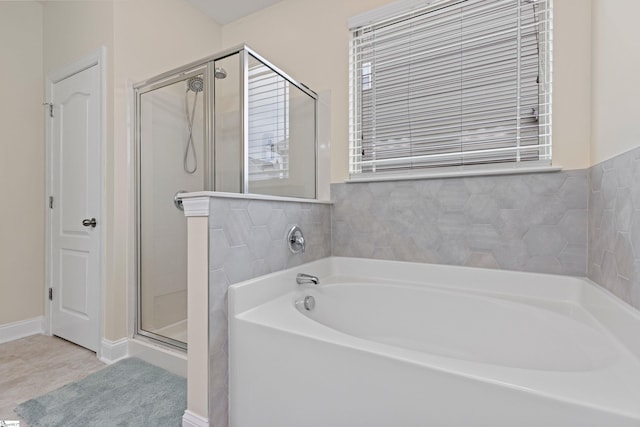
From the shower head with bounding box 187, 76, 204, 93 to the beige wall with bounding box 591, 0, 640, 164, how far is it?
1.91 metres

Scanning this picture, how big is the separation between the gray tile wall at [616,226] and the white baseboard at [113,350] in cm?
253

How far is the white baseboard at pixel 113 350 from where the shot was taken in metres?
1.84

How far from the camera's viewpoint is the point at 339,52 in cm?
203

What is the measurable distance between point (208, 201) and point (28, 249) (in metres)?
2.26

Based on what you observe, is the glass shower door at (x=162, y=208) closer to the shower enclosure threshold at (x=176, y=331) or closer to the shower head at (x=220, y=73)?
the shower enclosure threshold at (x=176, y=331)

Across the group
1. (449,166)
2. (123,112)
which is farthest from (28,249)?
(449,166)

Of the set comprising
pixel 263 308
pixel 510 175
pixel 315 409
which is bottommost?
pixel 315 409

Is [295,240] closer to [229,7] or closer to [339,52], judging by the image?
[339,52]

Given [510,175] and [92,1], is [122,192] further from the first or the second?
[510,175]

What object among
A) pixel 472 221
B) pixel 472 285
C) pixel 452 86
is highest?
pixel 452 86

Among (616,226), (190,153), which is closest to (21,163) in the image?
(190,153)

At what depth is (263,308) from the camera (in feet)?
4.13

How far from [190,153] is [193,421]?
1470 millimetres

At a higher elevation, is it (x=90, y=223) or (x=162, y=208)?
(x=162, y=208)
